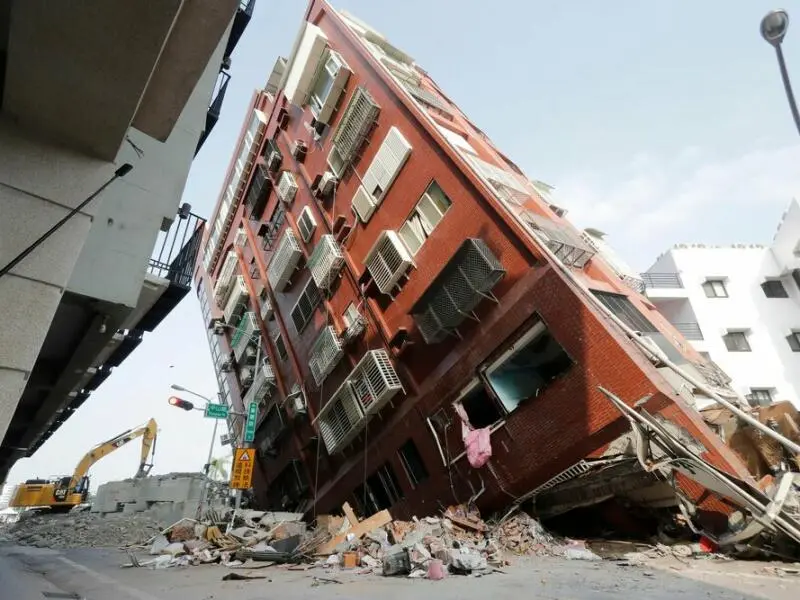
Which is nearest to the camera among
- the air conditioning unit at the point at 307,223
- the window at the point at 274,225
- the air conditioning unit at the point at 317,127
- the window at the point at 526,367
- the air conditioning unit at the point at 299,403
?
the window at the point at 526,367

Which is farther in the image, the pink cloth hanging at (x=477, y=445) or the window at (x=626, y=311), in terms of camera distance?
the window at (x=626, y=311)

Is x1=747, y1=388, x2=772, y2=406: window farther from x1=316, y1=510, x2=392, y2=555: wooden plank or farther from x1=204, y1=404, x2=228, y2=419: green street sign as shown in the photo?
x1=204, y1=404, x2=228, y2=419: green street sign

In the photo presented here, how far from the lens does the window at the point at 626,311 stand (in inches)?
417

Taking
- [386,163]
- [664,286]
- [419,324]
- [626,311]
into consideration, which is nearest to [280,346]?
[419,324]

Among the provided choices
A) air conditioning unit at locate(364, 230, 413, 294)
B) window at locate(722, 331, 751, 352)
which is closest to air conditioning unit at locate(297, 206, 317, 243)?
air conditioning unit at locate(364, 230, 413, 294)

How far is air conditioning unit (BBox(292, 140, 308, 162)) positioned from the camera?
17.9 metres

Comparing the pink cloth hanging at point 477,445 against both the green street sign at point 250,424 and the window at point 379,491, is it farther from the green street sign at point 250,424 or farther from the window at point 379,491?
the green street sign at point 250,424

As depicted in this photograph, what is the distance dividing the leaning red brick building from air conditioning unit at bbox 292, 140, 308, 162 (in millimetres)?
65

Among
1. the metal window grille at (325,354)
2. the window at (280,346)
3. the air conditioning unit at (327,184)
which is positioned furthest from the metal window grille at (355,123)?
the window at (280,346)

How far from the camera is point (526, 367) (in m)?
10.8

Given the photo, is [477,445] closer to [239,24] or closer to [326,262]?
[326,262]

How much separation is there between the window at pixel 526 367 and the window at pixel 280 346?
10703 mm

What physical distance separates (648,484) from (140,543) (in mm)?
16068

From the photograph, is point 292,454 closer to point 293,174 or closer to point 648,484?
point 293,174
